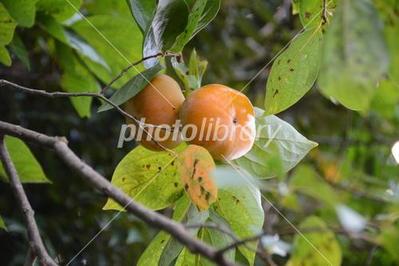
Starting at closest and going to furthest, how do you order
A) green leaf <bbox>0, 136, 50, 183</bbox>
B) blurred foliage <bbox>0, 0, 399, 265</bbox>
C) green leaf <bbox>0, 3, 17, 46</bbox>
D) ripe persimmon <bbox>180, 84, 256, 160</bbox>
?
1. blurred foliage <bbox>0, 0, 399, 265</bbox>
2. ripe persimmon <bbox>180, 84, 256, 160</bbox>
3. green leaf <bbox>0, 3, 17, 46</bbox>
4. green leaf <bbox>0, 136, 50, 183</bbox>

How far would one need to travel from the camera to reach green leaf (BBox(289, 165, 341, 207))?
0.56m

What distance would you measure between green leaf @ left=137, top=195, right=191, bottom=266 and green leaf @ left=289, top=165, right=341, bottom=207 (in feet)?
1.24

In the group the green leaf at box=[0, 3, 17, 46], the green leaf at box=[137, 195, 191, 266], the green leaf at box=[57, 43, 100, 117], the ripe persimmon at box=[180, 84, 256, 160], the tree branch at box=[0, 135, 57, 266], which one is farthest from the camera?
the green leaf at box=[57, 43, 100, 117]

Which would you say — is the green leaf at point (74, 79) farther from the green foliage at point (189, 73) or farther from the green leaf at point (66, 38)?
the green foliage at point (189, 73)

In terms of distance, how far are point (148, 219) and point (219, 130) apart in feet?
1.10

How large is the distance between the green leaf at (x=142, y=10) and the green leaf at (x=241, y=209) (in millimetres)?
258

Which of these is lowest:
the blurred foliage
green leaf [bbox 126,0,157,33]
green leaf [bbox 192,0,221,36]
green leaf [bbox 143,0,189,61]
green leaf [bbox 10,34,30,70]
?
the blurred foliage

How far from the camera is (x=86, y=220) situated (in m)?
1.66

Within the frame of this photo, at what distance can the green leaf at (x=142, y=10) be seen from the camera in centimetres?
96

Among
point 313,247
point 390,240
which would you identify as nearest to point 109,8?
point 313,247

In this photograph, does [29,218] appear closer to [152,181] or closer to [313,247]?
[152,181]

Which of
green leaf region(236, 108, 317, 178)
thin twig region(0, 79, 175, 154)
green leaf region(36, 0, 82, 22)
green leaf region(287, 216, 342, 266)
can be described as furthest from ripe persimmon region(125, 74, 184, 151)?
green leaf region(36, 0, 82, 22)

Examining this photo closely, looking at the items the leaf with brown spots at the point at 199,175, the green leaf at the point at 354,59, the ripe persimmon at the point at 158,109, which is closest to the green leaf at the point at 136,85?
the ripe persimmon at the point at 158,109

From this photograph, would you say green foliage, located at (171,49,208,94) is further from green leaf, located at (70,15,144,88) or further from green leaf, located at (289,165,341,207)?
green leaf, located at (289,165,341,207)
